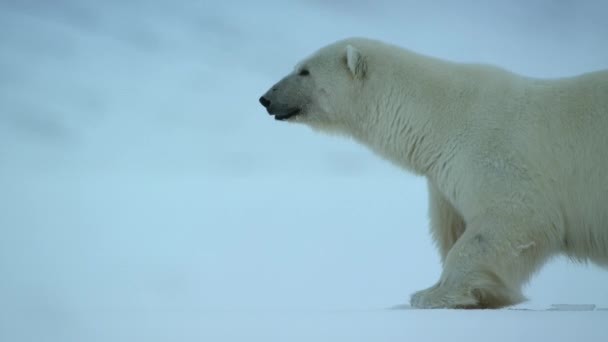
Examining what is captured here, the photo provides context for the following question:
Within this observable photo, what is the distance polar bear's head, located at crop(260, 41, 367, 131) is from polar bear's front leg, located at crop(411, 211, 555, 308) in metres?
1.76

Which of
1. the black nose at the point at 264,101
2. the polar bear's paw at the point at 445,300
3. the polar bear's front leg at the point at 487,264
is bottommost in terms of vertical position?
the polar bear's paw at the point at 445,300

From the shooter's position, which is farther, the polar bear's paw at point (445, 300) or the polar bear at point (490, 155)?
the polar bear at point (490, 155)

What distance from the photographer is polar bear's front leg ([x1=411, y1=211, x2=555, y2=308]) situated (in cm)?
495

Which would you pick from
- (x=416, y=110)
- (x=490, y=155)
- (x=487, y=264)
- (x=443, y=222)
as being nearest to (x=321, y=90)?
(x=416, y=110)

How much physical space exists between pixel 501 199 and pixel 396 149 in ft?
4.23

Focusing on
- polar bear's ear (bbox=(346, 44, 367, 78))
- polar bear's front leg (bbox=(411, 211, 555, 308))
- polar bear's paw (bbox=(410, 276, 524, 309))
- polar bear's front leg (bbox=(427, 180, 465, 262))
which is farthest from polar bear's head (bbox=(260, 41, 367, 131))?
polar bear's paw (bbox=(410, 276, 524, 309))

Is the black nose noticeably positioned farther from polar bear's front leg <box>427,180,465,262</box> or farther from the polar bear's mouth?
polar bear's front leg <box>427,180,465,262</box>

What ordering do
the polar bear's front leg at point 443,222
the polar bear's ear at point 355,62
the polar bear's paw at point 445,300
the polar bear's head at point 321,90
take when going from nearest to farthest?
the polar bear's paw at point 445,300, the polar bear's front leg at point 443,222, the polar bear's ear at point 355,62, the polar bear's head at point 321,90

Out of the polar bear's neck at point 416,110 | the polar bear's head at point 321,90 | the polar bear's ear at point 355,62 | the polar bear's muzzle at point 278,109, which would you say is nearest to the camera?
the polar bear's neck at point 416,110

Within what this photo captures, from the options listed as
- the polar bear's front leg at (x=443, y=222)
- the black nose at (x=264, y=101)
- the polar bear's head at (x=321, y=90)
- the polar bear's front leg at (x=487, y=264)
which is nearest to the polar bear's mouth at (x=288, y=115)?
the polar bear's head at (x=321, y=90)

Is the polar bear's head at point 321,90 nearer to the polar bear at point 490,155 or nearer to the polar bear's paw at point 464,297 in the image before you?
the polar bear at point 490,155

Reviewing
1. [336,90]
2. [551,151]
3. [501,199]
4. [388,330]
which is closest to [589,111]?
[551,151]

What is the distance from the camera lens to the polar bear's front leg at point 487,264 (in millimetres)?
4953

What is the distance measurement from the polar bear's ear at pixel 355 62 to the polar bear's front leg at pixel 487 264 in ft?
5.75
